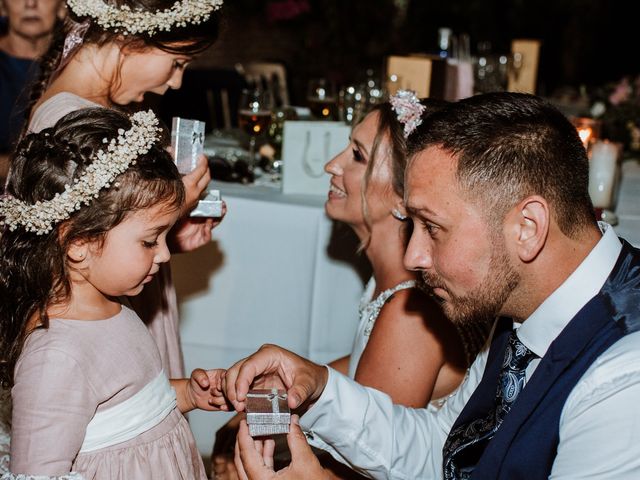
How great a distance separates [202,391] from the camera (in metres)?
2.01

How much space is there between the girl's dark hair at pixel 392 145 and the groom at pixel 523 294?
639 millimetres

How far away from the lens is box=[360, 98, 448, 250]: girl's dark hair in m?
2.40

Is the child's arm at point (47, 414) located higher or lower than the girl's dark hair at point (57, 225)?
lower

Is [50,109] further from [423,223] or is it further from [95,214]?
[423,223]

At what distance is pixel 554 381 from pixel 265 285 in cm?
160

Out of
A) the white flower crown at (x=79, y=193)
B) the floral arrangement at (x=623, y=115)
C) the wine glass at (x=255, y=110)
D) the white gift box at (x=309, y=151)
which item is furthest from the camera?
the floral arrangement at (x=623, y=115)

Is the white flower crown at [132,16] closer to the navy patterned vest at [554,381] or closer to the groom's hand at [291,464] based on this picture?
the groom's hand at [291,464]

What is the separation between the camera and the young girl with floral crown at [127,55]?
218 cm

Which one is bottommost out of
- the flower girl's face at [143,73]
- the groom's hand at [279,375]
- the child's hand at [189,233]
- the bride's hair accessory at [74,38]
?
the groom's hand at [279,375]

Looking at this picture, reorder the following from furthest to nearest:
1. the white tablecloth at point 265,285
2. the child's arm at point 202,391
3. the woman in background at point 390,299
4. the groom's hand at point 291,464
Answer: the white tablecloth at point 265,285 < the woman in background at point 390,299 < the child's arm at point 202,391 < the groom's hand at point 291,464

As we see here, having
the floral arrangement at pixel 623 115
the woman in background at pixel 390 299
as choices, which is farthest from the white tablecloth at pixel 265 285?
the floral arrangement at pixel 623 115

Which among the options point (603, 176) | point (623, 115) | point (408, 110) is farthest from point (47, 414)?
point (623, 115)

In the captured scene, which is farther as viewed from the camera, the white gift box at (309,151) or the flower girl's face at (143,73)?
the white gift box at (309,151)

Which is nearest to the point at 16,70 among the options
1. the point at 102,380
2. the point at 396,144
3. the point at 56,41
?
the point at 56,41
